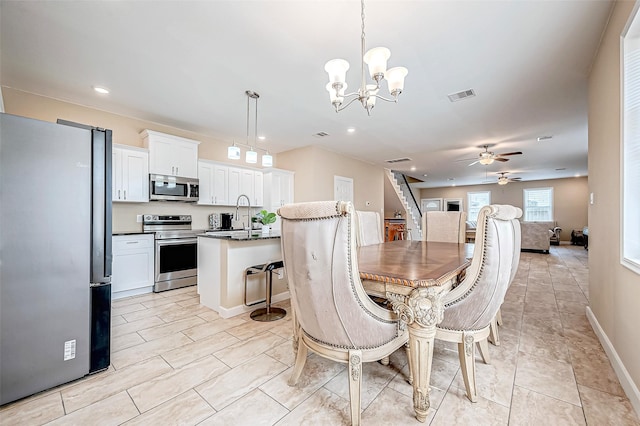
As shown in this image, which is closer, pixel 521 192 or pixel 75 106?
pixel 75 106

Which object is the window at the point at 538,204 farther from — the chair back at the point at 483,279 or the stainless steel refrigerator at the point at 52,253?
the stainless steel refrigerator at the point at 52,253

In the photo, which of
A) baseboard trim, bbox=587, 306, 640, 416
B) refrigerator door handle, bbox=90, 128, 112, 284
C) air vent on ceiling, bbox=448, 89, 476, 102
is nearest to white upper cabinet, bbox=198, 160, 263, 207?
refrigerator door handle, bbox=90, 128, 112, 284

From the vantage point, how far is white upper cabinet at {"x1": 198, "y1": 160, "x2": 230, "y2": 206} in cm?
475

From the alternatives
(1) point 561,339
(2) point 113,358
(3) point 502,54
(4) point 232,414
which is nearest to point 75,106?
(2) point 113,358

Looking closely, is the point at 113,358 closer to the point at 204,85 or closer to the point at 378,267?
the point at 378,267

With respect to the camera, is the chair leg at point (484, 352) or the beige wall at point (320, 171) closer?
the chair leg at point (484, 352)

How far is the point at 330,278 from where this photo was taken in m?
1.23

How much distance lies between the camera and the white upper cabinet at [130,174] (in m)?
3.75

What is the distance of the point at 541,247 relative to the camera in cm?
748

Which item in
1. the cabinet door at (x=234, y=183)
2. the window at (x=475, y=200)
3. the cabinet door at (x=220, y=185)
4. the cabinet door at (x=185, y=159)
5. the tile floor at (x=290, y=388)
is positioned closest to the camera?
the tile floor at (x=290, y=388)

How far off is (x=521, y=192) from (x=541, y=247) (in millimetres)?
5024

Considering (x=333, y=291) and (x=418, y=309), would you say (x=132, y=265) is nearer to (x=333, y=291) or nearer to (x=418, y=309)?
(x=333, y=291)

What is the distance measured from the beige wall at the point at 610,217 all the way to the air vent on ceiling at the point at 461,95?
3.59 ft

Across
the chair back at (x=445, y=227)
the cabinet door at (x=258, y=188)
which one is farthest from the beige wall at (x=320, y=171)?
the chair back at (x=445, y=227)
